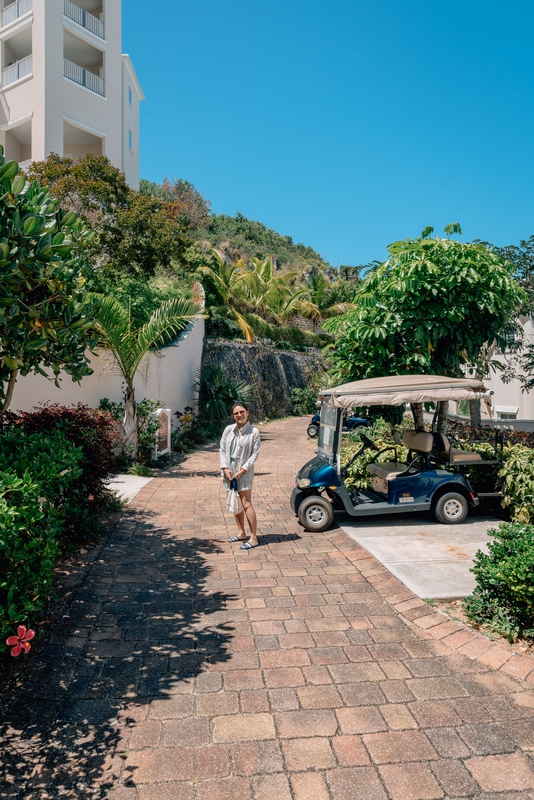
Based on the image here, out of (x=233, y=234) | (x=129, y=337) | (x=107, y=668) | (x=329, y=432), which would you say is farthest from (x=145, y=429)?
(x=233, y=234)

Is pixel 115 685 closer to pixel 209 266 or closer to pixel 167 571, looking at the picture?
pixel 167 571

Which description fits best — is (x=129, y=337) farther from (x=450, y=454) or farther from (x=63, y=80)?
(x=63, y=80)

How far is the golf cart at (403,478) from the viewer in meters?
6.89

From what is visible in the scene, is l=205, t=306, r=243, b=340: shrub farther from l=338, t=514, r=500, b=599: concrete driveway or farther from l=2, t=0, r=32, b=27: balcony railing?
l=338, t=514, r=500, b=599: concrete driveway

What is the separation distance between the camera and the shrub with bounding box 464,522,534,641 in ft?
12.5

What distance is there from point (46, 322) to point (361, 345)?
5.79m

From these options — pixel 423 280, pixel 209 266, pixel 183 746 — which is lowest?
pixel 183 746

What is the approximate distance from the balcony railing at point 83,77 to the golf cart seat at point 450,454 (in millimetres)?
19764

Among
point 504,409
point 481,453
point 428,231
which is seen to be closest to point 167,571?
point 481,453

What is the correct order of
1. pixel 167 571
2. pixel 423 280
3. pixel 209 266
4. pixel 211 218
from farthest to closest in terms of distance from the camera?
pixel 211 218
pixel 209 266
pixel 423 280
pixel 167 571

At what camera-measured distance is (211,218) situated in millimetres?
42438

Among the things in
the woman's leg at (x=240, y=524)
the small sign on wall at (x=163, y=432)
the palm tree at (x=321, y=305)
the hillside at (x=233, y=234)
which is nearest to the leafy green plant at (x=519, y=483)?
the woman's leg at (x=240, y=524)

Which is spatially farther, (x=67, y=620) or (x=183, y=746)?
(x=67, y=620)

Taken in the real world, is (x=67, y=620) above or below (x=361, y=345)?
below
